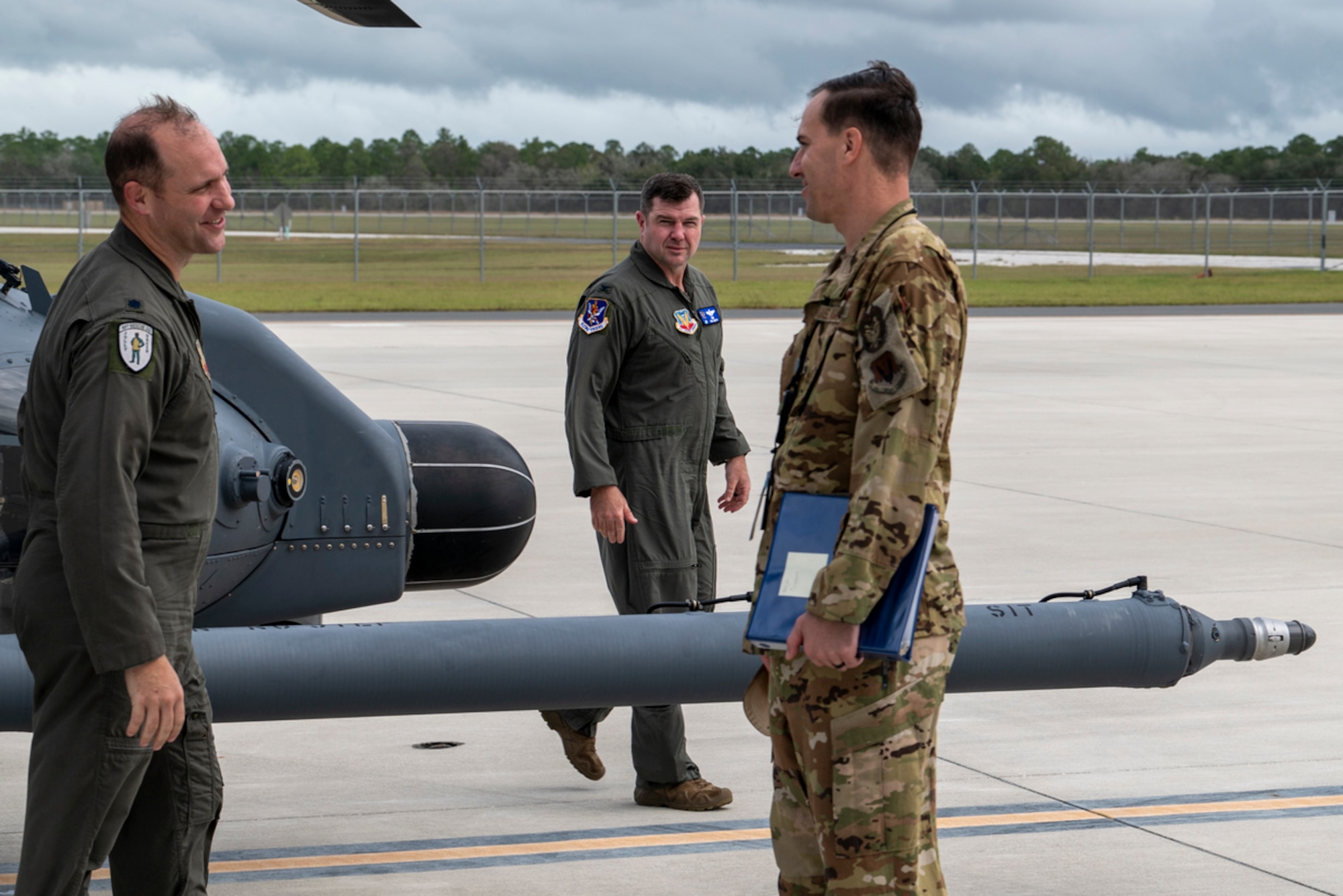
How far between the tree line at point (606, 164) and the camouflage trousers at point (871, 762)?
67.5m

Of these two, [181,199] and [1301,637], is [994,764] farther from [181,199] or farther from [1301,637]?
[181,199]

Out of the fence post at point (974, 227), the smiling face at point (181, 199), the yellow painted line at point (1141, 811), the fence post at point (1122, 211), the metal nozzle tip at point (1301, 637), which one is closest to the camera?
the smiling face at point (181, 199)

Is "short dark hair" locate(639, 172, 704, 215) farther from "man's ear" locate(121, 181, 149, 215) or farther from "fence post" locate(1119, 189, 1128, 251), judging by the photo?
"fence post" locate(1119, 189, 1128, 251)

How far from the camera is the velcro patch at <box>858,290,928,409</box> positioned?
2.85m

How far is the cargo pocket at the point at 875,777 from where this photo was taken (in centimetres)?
296

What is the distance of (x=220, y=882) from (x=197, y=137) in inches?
88.6

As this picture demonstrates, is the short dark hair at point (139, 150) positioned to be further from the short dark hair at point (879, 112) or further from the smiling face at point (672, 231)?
the smiling face at point (672, 231)

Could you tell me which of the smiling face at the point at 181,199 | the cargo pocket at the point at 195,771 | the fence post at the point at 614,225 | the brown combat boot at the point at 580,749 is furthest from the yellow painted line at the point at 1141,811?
the fence post at the point at 614,225

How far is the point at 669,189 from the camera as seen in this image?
5.32m

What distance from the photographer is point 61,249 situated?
5066 cm

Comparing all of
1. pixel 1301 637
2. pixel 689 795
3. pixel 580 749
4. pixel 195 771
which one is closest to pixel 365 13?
pixel 195 771

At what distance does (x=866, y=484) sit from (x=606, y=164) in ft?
351

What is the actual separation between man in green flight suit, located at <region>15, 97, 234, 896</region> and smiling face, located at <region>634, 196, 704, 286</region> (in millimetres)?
2182

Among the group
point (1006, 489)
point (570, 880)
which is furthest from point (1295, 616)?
point (570, 880)
